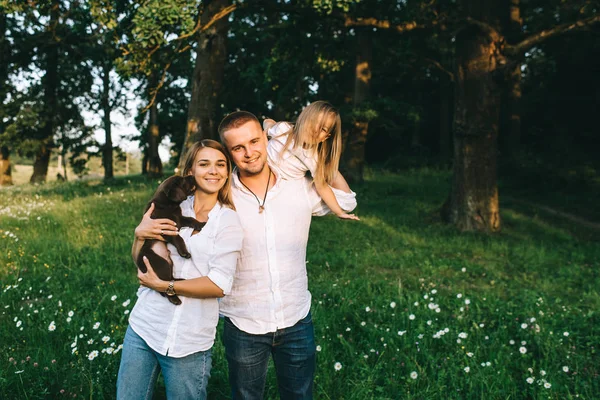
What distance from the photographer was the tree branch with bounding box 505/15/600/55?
31.4ft

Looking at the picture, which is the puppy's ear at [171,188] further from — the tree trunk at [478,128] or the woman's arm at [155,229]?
the tree trunk at [478,128]

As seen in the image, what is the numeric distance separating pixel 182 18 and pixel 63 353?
19.0 feet

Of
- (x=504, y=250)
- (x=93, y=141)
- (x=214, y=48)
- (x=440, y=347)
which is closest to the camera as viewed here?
(x=440, y=347)

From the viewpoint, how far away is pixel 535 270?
764 cm

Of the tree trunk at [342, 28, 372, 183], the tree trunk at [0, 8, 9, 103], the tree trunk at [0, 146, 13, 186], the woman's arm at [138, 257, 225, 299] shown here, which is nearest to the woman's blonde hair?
the woman's arm at [138, 257, 225, 299]

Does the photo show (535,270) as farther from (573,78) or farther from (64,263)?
(573,78)

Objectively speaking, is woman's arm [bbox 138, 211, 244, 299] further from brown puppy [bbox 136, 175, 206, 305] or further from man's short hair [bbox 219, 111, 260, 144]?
man's short hair [bbox 219, 111, 260, 144]

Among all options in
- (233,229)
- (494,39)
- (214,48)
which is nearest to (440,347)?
(233,229)

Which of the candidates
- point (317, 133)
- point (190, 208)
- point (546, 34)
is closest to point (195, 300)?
point (190, 208)

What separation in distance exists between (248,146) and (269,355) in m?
1.20

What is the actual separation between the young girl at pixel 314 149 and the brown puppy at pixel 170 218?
1.79ft

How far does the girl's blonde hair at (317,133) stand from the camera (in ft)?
8.94

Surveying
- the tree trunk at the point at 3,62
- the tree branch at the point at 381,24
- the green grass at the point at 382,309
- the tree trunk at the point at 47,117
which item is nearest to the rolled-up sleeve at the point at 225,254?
the green grass at the point at 382,309

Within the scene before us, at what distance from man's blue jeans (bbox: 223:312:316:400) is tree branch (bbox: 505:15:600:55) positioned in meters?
9.52
